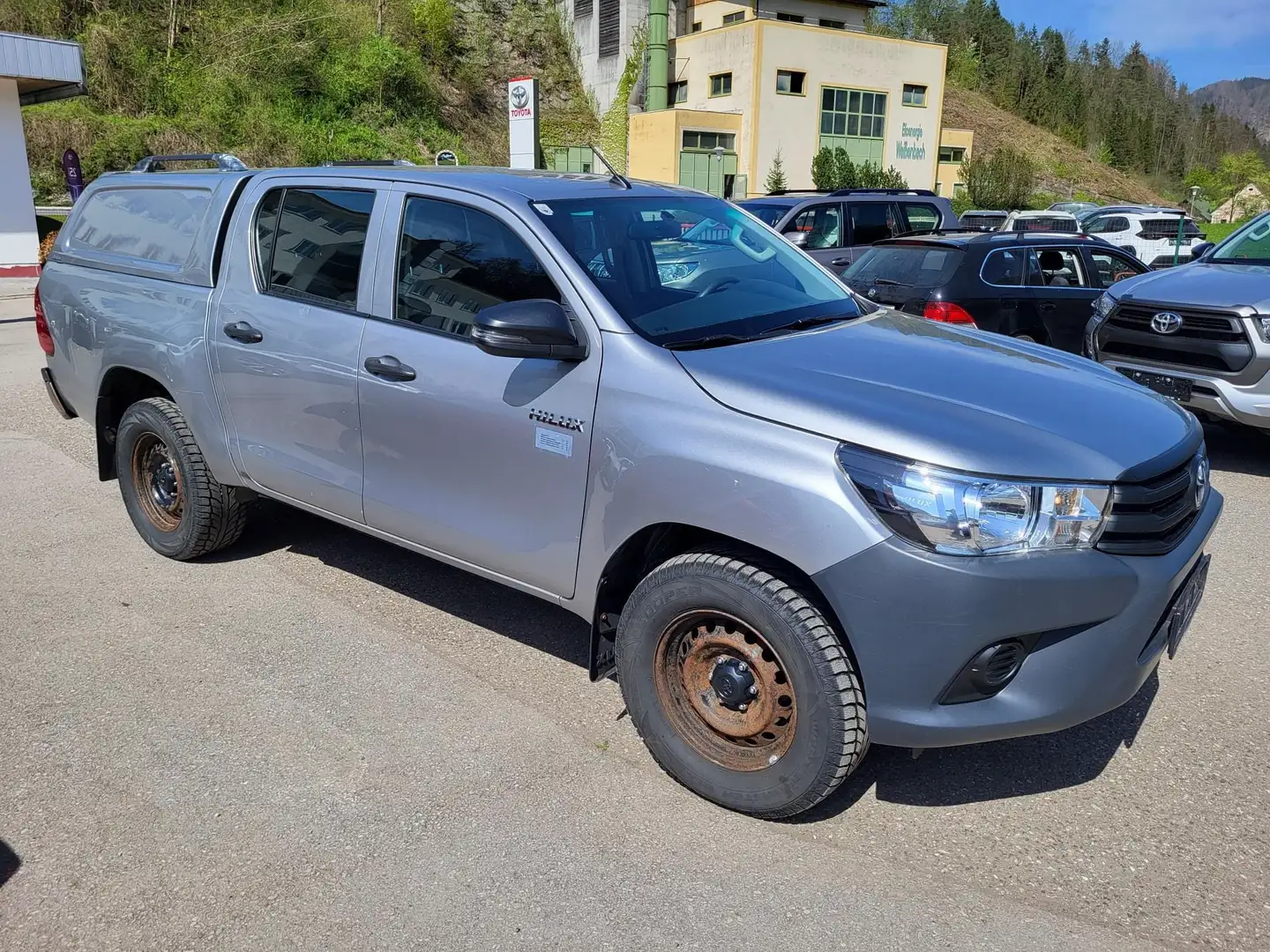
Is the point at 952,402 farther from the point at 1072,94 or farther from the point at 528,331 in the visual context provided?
the point at 1072,94

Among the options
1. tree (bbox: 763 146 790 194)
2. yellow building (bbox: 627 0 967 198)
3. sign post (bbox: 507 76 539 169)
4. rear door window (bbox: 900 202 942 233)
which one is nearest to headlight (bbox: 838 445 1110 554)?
rear door window (bbox: 900 202 942 233)

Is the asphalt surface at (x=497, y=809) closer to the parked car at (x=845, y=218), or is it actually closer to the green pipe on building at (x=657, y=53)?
the parked car at (x=845, y=218)

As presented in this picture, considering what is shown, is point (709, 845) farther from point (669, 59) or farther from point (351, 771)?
point (669, 59)

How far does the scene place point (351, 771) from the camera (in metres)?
3.42

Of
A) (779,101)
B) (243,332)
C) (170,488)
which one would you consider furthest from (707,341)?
(779,101)

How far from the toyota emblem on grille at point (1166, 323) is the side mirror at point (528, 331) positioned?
5.28 meters

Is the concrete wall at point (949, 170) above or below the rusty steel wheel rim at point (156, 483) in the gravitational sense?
above

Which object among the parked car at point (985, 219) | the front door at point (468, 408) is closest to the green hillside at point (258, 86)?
the parked car at point (985, 219)

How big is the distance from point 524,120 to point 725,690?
17.2 metres

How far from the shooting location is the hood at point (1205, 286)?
6808mm

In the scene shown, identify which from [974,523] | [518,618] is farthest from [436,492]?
[974,523]

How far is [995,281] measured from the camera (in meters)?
8.59

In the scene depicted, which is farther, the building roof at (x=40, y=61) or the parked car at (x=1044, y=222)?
the parked car at (x=1044, y=222)

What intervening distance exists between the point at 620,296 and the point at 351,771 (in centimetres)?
182
